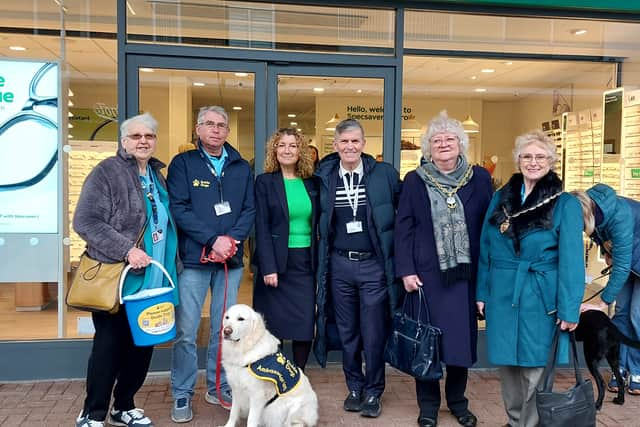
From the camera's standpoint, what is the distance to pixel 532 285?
324 cm

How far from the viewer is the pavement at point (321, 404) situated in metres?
3.92

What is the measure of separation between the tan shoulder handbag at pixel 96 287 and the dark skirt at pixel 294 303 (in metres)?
1.07

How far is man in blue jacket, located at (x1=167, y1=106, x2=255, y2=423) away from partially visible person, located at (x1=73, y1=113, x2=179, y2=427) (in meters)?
0.14

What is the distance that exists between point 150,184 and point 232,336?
108 centimetres

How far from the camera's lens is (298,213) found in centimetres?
389

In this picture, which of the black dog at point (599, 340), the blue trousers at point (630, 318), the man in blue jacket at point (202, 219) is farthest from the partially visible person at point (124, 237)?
the blue trousers at point (630, 318)

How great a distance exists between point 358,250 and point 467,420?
1.35m

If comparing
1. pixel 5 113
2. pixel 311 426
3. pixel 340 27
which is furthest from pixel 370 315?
pixel 5 113

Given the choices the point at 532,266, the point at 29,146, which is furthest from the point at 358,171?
the point at 29,146

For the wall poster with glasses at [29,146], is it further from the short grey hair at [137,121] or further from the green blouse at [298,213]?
the green blouse at [298,213]

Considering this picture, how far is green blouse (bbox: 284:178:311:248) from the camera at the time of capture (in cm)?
389

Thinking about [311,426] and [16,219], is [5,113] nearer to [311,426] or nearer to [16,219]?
[16,219]

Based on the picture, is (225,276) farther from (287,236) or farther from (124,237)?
(124,237)

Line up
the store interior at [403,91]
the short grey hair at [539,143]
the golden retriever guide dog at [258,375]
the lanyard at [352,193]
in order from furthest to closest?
1. the store interior at [403,91]
2. the lanyard at [352,193]
3. the golden retriever guide dog at [258,375]
4. the short grey hair at [539,143]
